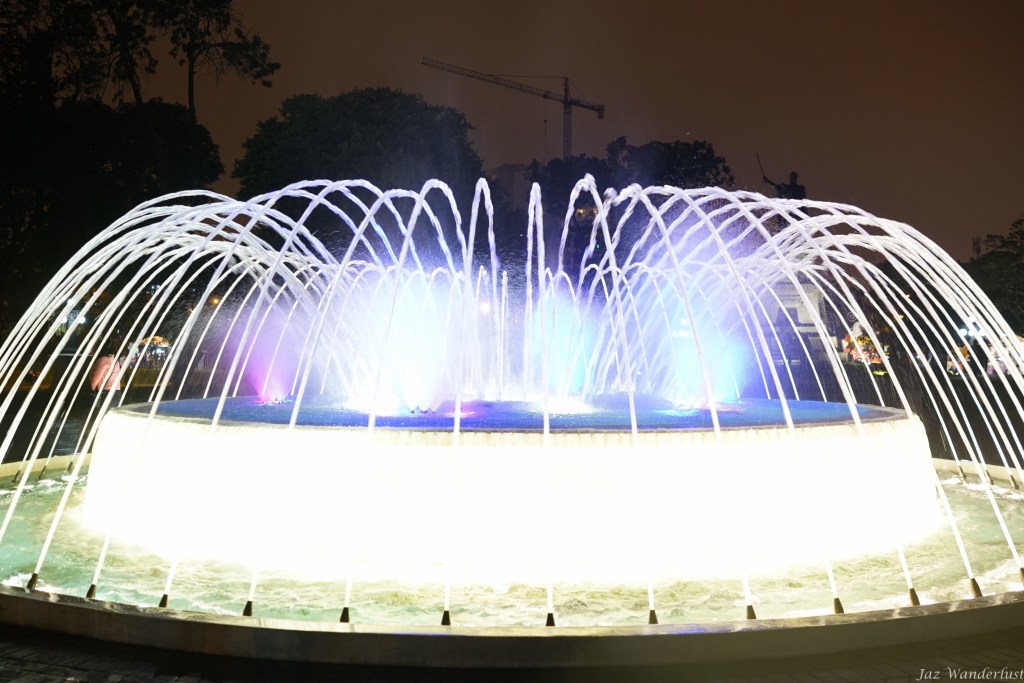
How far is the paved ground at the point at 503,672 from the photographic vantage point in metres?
6.29

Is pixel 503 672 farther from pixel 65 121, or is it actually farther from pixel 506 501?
pixel 65 121

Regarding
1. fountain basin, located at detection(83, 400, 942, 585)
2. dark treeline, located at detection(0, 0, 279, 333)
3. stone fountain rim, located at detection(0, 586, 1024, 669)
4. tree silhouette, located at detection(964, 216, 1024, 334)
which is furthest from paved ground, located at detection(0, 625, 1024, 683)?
tree silhouette, located at detection(964, 216, 1024, 334)

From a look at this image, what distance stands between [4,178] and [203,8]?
→ 11451 millimetres

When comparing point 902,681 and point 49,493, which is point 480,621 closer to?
point 902,681

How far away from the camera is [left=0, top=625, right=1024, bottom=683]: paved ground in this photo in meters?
6.29

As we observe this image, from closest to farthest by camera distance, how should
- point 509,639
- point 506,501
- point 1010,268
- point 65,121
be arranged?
1. point 509,639
2. point 506,501
3. point 65,121
4. point 1010,268

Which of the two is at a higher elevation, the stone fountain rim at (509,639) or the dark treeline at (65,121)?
the dark treeline at (65,121)

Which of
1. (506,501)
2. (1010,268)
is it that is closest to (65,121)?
(506,501)

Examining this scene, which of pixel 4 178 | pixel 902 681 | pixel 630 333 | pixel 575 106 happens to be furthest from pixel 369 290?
pixel 575 106

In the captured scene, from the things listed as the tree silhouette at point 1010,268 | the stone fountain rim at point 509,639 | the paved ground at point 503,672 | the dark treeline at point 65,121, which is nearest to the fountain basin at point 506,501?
the stone fountain rim at point 509,639

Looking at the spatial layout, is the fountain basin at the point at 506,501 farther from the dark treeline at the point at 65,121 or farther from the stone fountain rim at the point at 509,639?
the dark treeline at the point at 65,121

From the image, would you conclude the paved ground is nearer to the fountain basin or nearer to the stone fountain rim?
the stone fountain rim

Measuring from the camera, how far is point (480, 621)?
771cm

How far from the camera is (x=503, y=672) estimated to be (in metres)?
6.44
